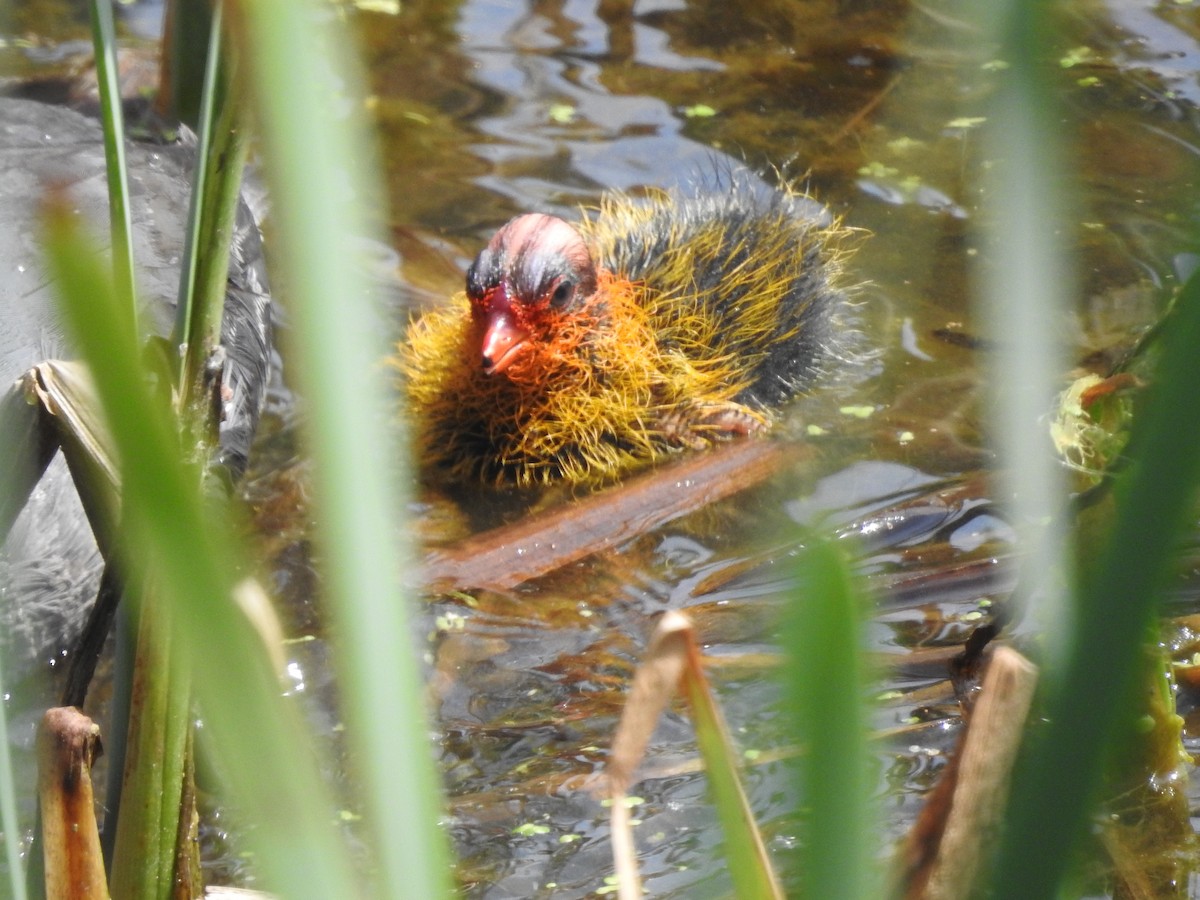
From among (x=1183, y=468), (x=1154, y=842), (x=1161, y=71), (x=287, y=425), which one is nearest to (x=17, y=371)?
(x=287, y=425)

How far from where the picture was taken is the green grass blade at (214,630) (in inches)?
18.8

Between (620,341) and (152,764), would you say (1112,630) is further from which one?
(620,341)

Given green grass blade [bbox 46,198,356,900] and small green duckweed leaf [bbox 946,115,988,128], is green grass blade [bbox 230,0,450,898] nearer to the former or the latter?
green grass blade [bbox 46,198,356,900]

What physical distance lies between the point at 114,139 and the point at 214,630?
89 cm

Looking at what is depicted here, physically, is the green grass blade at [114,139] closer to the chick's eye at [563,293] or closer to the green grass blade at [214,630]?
the green grass blade at [214,630]

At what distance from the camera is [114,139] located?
51.7 inches

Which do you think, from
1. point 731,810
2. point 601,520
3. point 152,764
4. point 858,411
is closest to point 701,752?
point 731,810

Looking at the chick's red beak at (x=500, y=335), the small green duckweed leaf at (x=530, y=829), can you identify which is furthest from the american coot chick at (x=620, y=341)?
the small green duckweed leaf at (x=530, y=829)

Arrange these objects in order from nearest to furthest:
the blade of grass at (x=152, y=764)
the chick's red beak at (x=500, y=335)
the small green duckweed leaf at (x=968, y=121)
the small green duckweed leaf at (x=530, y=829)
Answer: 1. the blade of grass at (x=152, y=764)
2. the small green duckweed leaf at (x=530, y=829)
3. the chick's red beak at (x=500, y=335)
4. the small green duckweed leaf at (x=968, y=121)

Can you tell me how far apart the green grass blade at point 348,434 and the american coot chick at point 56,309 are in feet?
5.21

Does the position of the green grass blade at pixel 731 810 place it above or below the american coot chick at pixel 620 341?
above

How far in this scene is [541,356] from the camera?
3416mm

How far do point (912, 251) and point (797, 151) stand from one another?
2.49 feet

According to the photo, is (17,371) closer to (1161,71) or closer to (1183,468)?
(1183,468)
